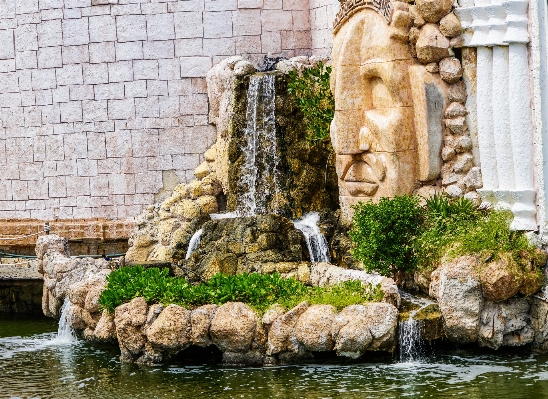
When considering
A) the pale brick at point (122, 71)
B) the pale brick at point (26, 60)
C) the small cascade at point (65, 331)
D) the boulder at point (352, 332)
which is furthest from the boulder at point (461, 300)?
the pale brick at point (26, 60)

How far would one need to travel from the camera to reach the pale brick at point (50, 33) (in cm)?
1936

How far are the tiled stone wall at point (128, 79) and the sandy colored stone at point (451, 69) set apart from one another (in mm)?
5569

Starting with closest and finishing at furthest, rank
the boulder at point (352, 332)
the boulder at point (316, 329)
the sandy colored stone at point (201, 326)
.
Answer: the boulder at point (352, 332) → the boulder at point (316, 329) → the sandy colored stone at point (201, 326)

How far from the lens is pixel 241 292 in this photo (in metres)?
13.2

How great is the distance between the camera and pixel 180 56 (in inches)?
750

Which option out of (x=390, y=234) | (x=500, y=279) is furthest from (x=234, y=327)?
(x=500, y=279)

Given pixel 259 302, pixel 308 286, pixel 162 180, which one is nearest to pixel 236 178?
pixel 162 180

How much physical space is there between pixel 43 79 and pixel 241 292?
8.03 meters

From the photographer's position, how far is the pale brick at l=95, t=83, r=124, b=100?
1917 cm

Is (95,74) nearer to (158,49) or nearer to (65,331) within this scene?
(158,49)

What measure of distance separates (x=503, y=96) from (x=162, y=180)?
741cm

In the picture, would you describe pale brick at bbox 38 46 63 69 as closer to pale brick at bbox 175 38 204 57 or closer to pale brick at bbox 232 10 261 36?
pale brick at bbox 175 38 204 57

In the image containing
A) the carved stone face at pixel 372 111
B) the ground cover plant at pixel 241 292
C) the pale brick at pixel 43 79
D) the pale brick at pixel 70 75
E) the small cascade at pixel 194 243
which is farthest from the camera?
the pale brick at pixel 43 79

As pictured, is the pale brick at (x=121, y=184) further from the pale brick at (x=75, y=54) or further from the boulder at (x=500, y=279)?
the boulder at (x=500, y=279)
